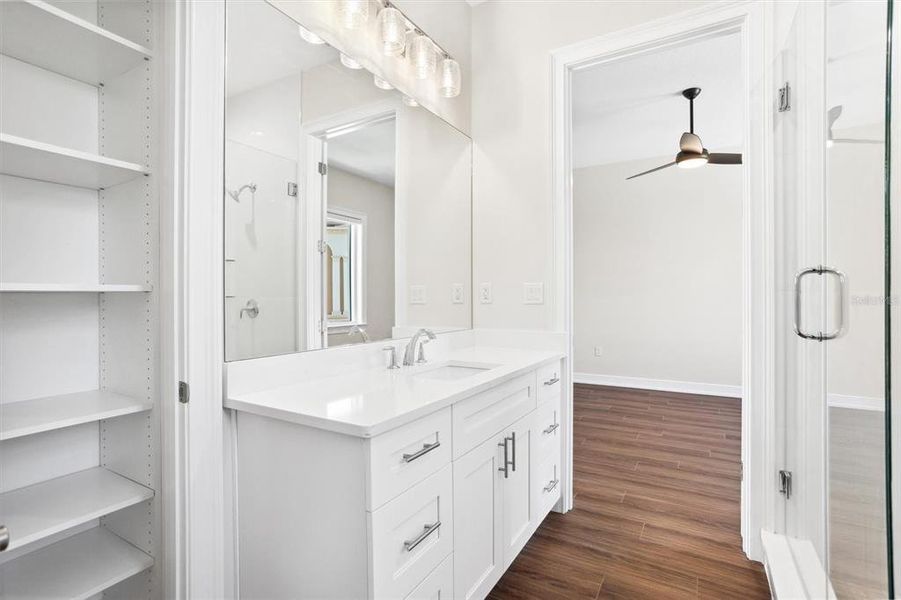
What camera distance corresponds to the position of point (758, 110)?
187 centimetres

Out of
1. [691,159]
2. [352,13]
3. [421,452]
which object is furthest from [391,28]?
[691,159]

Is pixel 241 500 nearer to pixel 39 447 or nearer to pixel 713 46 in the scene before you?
pixel 39 447

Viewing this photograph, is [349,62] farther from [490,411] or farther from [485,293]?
[490,411]

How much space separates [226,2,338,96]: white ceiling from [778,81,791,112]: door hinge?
1758 mm

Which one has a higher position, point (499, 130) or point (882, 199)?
point (499, 130)

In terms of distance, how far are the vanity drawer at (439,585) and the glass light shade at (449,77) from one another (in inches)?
81.5

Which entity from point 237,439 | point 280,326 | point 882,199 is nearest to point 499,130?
point 280,326

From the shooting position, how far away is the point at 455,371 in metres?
2.09

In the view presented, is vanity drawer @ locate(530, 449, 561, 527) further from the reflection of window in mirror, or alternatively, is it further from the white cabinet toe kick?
the reflection of window in mirror

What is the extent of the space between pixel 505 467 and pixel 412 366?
22.2 inches

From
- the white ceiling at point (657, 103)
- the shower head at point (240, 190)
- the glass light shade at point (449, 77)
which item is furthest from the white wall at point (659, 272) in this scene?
the shower head at point (240, 190)

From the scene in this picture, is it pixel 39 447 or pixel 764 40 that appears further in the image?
pixel 764 40

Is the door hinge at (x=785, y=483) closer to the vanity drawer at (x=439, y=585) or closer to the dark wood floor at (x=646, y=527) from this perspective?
the dark wood floor at (x=646, y=527)

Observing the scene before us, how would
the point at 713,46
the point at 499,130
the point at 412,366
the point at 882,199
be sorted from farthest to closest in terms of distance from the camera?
the point at 713,46
the point at 499,130
the point at 412,366
the point at 882,199
